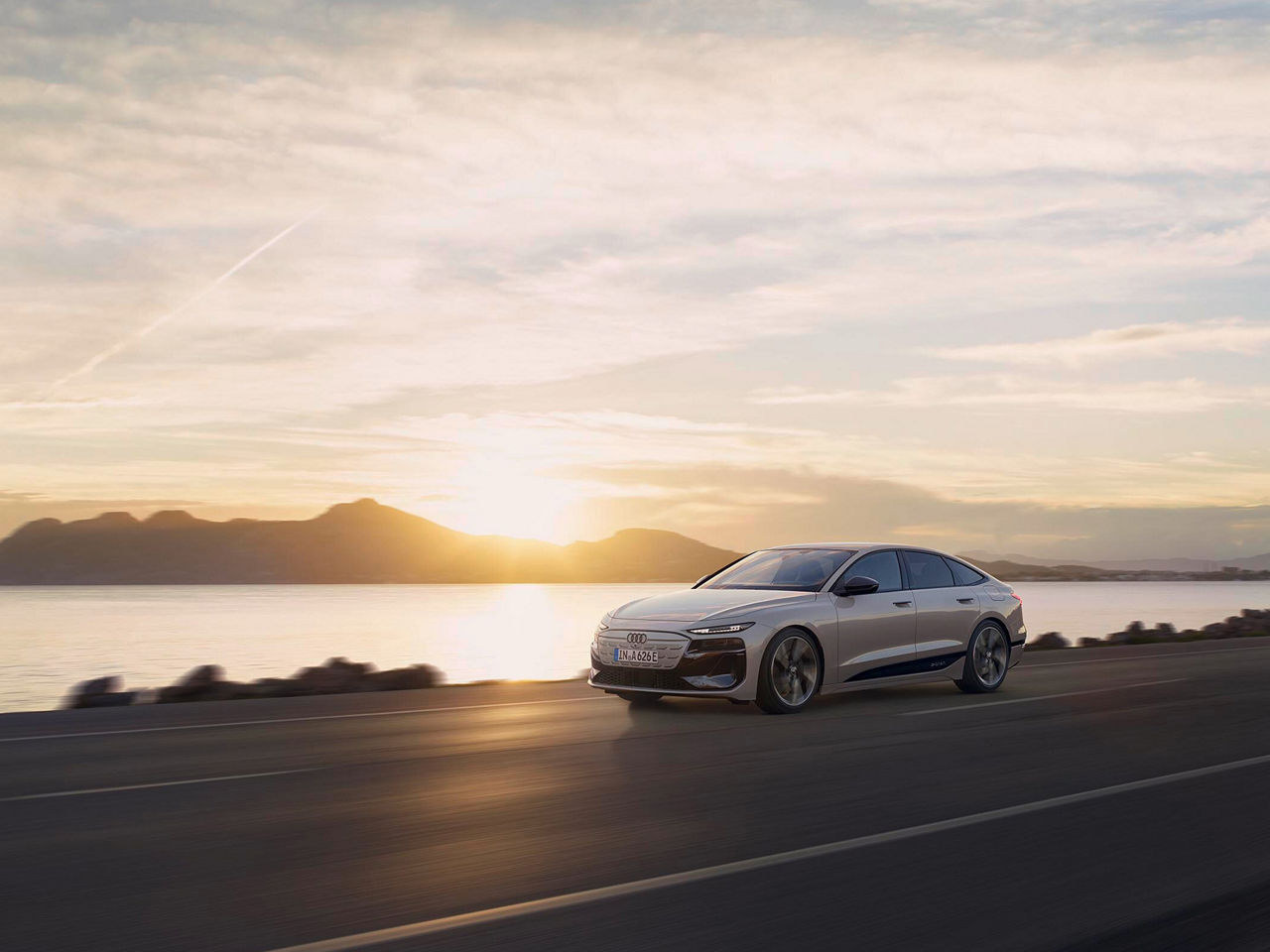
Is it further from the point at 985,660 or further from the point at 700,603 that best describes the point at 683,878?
the point at 985,660

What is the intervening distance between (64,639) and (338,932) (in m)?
44.5

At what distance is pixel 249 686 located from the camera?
52.5 ft

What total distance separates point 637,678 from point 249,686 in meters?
6.37

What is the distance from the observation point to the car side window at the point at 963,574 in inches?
567

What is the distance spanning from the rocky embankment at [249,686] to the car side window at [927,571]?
683 centimetres

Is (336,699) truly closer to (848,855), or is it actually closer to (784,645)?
(784,645)

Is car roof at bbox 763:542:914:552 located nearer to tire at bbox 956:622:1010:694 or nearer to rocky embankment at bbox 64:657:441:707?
tire at bbox 956:622:1010:694

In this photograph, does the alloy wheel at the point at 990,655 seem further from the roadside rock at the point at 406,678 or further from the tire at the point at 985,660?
the roadside rock at the point at 406,678

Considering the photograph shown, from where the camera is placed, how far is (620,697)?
1352 centimetres

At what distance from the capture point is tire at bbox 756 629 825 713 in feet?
38.5

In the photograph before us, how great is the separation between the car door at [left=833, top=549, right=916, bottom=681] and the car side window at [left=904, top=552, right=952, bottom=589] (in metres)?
0.20

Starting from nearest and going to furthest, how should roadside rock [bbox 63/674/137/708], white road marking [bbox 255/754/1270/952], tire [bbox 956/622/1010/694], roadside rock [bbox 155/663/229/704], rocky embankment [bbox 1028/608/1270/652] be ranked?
1. white road marking [bbox 255/754/1270/952]
2. tire [bbox 956/622/1010/694]
3. roadside rock [bbox 63/674/137/708]
4. roadside rock [bbox 155/663/229/704]
5. rocky embankment [bbox 1028/608/1270/652]

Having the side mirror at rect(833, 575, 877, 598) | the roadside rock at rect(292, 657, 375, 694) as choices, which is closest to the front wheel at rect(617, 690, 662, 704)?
the side mirror at rect(833, 575, 877, 598)

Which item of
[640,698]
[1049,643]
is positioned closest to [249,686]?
[640,698]
